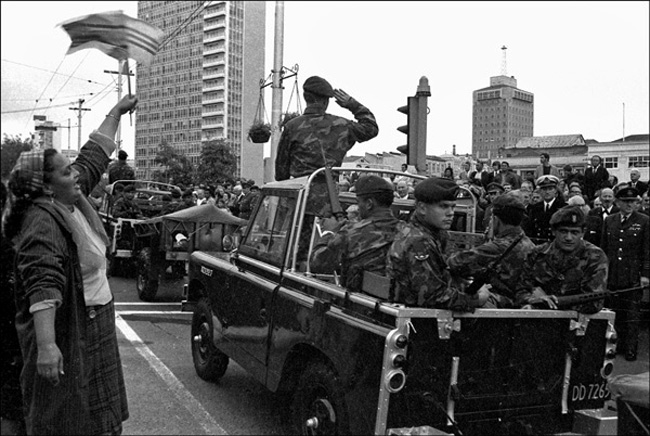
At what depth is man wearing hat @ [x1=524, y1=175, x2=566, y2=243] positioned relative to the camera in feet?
28.0

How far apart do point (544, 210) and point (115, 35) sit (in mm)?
6918

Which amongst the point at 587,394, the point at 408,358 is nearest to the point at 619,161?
the point at 587,394

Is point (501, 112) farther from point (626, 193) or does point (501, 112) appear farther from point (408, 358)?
point (626, 193)

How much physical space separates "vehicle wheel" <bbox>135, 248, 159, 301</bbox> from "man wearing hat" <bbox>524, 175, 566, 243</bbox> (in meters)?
5.77

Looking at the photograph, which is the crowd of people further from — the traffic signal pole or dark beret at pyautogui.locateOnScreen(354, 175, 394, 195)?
the traffic signal pole

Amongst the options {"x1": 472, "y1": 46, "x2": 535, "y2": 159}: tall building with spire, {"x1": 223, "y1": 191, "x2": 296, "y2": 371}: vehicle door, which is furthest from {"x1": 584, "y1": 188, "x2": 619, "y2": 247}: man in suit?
{"x1": 223, "y1": 191, "x2": 296, "y2": 371}: vehicle door

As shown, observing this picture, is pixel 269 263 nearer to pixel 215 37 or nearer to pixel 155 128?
pixel 215 37

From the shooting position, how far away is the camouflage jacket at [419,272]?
11.3 ft

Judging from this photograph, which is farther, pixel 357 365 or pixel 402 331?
pixel 357 365

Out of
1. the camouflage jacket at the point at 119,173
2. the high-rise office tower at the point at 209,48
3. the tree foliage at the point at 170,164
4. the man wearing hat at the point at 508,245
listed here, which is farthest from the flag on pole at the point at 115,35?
the tree foliage at the point at 170,164

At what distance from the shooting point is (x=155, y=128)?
34.2 m

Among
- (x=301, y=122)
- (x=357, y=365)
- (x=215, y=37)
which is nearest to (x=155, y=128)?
(x=215, y=37)

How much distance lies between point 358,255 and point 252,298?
1.28 metres

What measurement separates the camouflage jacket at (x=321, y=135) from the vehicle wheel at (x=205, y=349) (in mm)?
1552
